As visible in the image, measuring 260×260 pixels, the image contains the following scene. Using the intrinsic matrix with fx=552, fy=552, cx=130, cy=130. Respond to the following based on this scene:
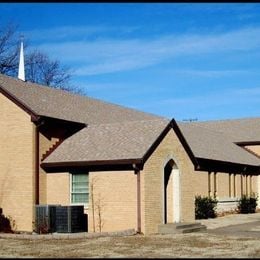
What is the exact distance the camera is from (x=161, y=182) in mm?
21906

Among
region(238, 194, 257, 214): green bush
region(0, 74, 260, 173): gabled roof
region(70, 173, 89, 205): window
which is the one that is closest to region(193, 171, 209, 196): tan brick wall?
region(0, 74, 260, 173): gabled roof

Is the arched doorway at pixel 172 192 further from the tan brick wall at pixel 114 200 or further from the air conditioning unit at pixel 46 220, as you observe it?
the air conditioning unit at pixel 46 220

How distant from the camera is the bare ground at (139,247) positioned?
14070 millimetres

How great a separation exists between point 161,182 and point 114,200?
2.02 m

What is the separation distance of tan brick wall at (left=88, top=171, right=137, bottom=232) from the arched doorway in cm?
311

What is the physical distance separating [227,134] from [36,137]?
2746cm

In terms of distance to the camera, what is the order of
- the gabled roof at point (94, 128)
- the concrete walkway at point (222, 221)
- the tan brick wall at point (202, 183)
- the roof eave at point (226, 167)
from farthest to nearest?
the roof eave at point (226, 167) → the tan brick wall at point (202, 183) → the concrete walkway at point (222, 221) → the gabled roof at point (94, 128)

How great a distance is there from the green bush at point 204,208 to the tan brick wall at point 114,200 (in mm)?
8966

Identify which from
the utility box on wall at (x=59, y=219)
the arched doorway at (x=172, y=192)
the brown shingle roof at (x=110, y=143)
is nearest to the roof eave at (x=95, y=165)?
the brown shingle roof at (x=110, y=143)

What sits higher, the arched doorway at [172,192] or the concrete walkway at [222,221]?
the arched doorway at [172,192]

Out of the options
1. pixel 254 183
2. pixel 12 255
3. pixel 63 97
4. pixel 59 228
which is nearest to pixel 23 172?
pixel 59 228

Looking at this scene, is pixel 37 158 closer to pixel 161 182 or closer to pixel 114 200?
pixel 114 200

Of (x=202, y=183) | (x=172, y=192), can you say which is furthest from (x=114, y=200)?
(x=202, y=183)

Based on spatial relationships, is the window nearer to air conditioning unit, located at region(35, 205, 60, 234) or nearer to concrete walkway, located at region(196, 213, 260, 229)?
air conditioning unit, located at region(35, 205, 60, 234)
